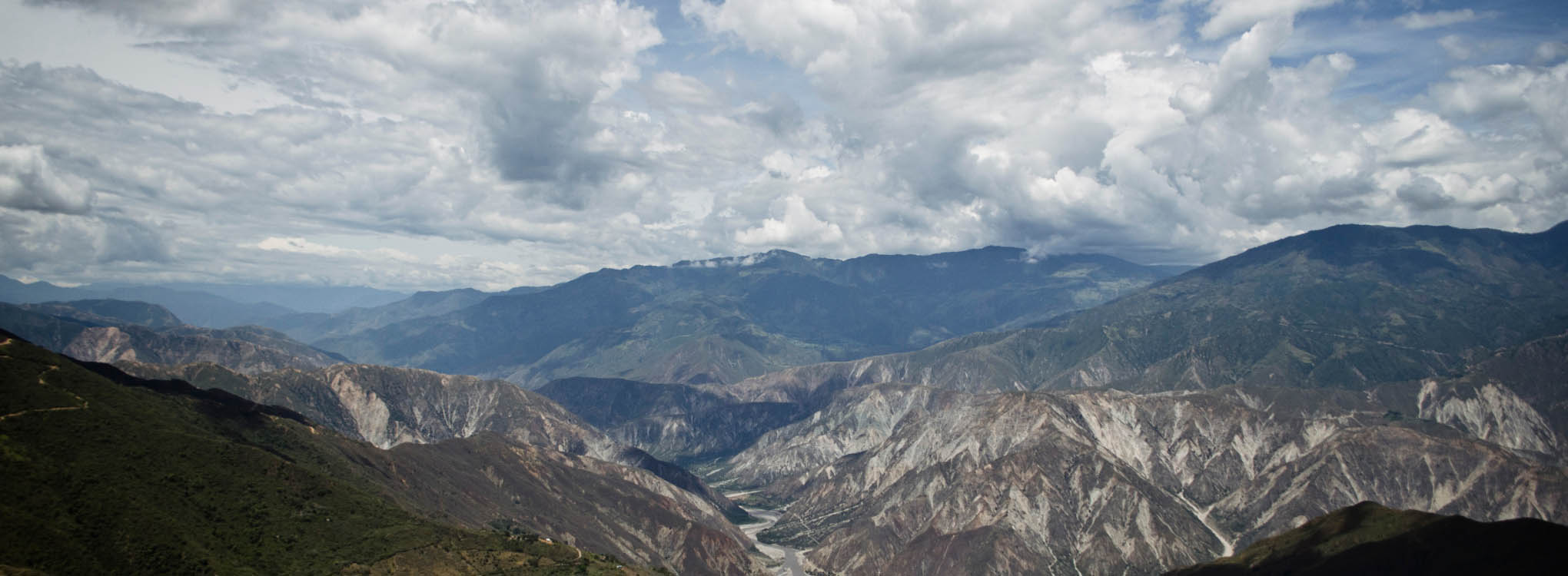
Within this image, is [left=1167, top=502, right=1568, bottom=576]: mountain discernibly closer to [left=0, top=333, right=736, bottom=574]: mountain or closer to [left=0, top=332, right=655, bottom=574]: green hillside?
[left=0, top=333, right=736, bottom=574]: mountain

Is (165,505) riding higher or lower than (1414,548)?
higher

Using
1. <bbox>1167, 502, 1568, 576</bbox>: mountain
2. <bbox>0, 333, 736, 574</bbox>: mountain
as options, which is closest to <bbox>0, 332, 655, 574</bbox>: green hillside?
<bbox>0, 333, 736, 574</bbox>: mountain

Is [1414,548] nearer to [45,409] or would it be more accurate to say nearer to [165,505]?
[165,505]

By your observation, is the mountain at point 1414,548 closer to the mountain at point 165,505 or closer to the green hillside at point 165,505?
the mountain at point 165,505

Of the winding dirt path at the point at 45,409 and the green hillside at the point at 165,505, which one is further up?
the winding dirt path at the point at 45,409

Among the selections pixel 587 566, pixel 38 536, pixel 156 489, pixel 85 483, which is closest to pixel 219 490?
pixel 156 489

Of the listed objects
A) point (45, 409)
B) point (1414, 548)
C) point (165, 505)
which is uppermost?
point (45, 409)

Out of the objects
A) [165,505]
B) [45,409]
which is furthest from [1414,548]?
[45,409]

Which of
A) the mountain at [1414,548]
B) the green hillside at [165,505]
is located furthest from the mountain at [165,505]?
the mountain at [1414,548]

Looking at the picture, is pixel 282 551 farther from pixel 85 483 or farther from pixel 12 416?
pixel 12 416
